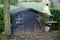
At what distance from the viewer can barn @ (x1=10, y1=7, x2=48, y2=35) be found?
50.2 ft

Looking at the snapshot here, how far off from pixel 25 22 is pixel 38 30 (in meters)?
1.10

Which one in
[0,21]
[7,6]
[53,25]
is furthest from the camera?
[53,25]

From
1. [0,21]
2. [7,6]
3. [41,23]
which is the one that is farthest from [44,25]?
[7,6]

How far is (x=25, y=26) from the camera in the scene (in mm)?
15492

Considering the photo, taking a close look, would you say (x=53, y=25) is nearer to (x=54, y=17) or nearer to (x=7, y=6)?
(x=54, y=17)

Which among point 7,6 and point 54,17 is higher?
point 7,6

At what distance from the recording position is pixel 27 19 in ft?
51.4

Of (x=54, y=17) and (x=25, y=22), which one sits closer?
(x=25, y=22)

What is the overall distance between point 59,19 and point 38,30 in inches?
87.7

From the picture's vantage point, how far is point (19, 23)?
15414 millimetres

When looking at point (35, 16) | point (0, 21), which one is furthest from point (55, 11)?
point (0, 21)

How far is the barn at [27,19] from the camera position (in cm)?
1529

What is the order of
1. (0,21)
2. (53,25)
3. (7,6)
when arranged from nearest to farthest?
(7,6) < (0,21) < (53,25)

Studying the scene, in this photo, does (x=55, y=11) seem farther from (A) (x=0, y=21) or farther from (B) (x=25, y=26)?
(A) (x=0, y=21)
